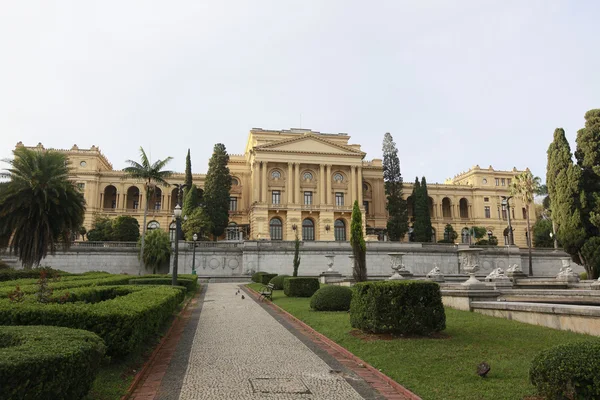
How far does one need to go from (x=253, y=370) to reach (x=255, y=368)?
15 cm

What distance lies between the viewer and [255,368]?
765cm

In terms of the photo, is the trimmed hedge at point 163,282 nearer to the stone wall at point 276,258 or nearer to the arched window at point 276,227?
the stone wall at point 276,258

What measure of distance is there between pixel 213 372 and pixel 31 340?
10.0ft

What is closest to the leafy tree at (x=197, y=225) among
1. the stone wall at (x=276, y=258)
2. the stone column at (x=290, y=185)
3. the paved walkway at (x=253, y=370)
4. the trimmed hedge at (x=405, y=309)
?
the stone wall at (x=276, y=258)

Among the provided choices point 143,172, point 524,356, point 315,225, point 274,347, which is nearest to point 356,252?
point 274,347

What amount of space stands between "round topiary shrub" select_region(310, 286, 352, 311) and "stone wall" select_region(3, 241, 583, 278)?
2458cm

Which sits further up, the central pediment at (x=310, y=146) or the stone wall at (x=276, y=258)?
the central pediment at (x=310, y=146)

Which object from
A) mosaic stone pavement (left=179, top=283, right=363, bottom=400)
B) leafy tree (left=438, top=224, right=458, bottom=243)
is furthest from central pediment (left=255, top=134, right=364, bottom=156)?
mosaic stone pavement (left=179, top=283, right=363, bottom=400)

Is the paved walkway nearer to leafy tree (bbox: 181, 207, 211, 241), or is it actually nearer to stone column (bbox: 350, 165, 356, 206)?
leafy tree (bbox: 181, 207, 211, 241)

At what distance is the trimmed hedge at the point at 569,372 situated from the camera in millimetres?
4562

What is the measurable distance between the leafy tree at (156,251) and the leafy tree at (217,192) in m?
12.8

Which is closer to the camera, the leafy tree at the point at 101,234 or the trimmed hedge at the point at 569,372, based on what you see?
the trimmed hedge at the point at 569,372

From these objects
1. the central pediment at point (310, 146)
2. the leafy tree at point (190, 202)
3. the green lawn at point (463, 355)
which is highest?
the central pediment at point (310, 146)

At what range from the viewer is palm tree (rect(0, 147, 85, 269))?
Result: 26.2m
